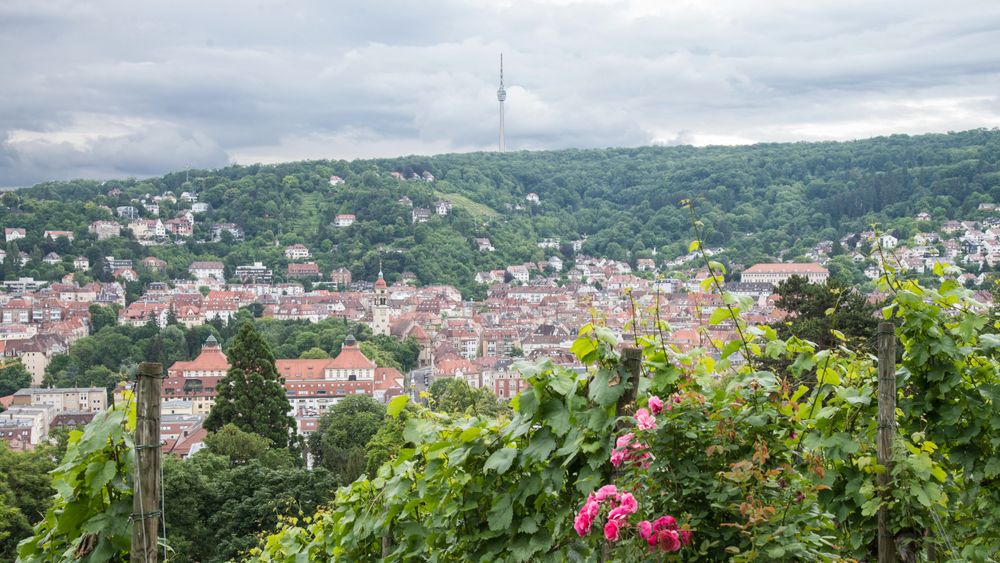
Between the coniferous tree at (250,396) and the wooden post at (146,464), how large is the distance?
2039cm

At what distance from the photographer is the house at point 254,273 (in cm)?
8175

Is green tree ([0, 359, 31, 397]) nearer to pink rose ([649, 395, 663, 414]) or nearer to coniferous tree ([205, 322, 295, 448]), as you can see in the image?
coniferous tree ([205, 322, 295, 448])

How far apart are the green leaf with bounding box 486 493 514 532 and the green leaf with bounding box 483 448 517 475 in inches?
3.1

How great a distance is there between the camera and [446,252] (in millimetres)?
83688

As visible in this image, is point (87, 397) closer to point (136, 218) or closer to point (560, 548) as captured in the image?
point (560, 548)

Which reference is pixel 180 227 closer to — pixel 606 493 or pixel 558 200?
pixel 558 200

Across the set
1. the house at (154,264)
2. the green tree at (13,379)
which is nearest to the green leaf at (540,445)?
the green tree at (13,379)

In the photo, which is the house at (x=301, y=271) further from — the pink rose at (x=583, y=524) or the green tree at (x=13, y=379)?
the pink rose at (x=583, y=524)

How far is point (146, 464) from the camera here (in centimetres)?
219

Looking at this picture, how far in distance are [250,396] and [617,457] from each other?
21.5 metres

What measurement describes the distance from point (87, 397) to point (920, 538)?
4542 cm

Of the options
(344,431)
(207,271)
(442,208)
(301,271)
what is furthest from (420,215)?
(344,431)

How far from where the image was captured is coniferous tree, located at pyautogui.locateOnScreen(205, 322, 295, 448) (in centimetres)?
2205

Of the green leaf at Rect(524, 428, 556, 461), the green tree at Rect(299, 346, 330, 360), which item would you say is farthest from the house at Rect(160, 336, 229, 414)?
the green leaf at Rect(524, 428, 556, 461)
